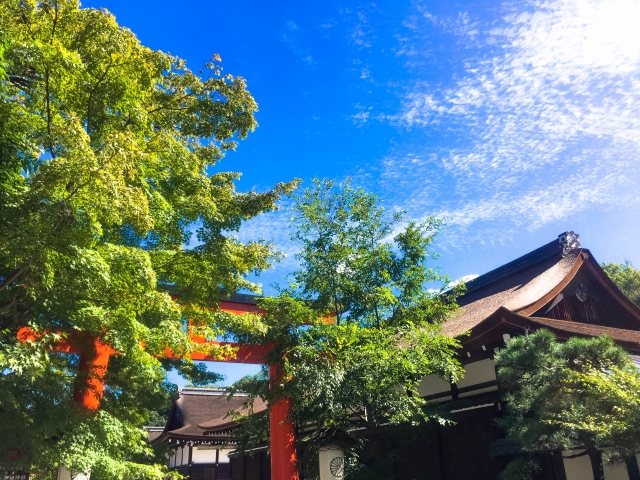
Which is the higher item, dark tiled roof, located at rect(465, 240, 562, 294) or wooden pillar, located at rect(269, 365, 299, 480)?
dark tiled roof, located at rect(465, 240, 562, 294)

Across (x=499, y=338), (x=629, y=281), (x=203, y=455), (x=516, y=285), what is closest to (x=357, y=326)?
(x=499, y=338)

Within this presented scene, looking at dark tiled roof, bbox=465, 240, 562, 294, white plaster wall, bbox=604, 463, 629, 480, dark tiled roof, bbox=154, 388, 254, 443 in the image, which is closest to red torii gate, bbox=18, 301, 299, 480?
white plaster wall, bbox=604, 463, 629, 480

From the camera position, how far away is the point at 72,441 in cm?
734

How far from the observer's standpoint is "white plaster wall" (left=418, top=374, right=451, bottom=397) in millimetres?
12660

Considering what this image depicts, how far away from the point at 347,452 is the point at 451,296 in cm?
425

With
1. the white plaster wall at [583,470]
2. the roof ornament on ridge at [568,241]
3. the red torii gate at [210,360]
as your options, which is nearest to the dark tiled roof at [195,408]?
the red torii gate at [210,360]

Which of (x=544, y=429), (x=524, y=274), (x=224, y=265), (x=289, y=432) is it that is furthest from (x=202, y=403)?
(x=544, y=429)

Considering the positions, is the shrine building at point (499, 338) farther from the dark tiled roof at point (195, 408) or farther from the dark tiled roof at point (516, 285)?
the dark tiled roof at point (195, 408)

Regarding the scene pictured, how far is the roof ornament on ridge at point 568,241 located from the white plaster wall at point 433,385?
5803 millimetres

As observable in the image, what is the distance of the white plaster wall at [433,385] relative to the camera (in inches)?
498

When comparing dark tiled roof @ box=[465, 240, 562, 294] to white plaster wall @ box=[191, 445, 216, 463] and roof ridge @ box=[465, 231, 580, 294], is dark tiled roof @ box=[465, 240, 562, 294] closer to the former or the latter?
roof ridge @ box=[465, 231, 580, 294]

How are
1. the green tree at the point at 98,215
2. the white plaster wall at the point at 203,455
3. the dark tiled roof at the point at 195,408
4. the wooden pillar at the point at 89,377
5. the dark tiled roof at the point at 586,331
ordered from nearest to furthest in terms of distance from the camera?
the green tree at the point at 98,215 → the wooden pillar at the point at 89,377 → the dark tiled roof at the point at 586,331 → the white plaster wall at the point at 203,455 → the dark tiled roof at the point at 195,408

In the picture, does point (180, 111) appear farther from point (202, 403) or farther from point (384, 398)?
point (202, 403)

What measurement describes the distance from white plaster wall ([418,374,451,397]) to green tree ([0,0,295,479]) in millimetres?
5727
